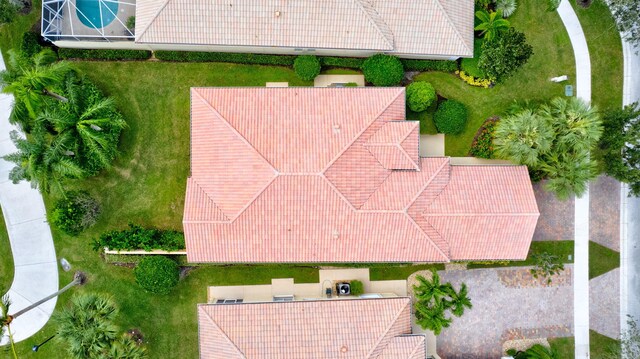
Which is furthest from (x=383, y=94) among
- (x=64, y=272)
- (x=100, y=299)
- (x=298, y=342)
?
(x=64, y=272)

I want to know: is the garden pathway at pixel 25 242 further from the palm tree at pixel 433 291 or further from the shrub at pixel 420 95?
the shrub at pixel 420 95

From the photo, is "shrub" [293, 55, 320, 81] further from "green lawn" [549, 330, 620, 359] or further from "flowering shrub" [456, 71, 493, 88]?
"green lawn" [549, 330, 620, 359]

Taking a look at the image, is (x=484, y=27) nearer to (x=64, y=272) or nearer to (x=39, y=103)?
(x=39, y=103)

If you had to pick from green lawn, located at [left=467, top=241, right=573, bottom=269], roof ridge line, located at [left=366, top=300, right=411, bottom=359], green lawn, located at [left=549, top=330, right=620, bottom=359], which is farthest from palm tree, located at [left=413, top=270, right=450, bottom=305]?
green lawn, located at [left=549, top=330, right=620, bottom=359]

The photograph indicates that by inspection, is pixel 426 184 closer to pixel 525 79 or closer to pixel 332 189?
pixel 332 189

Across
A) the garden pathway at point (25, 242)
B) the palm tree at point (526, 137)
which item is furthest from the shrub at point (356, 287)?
the garden pathway at point (25, 242)
